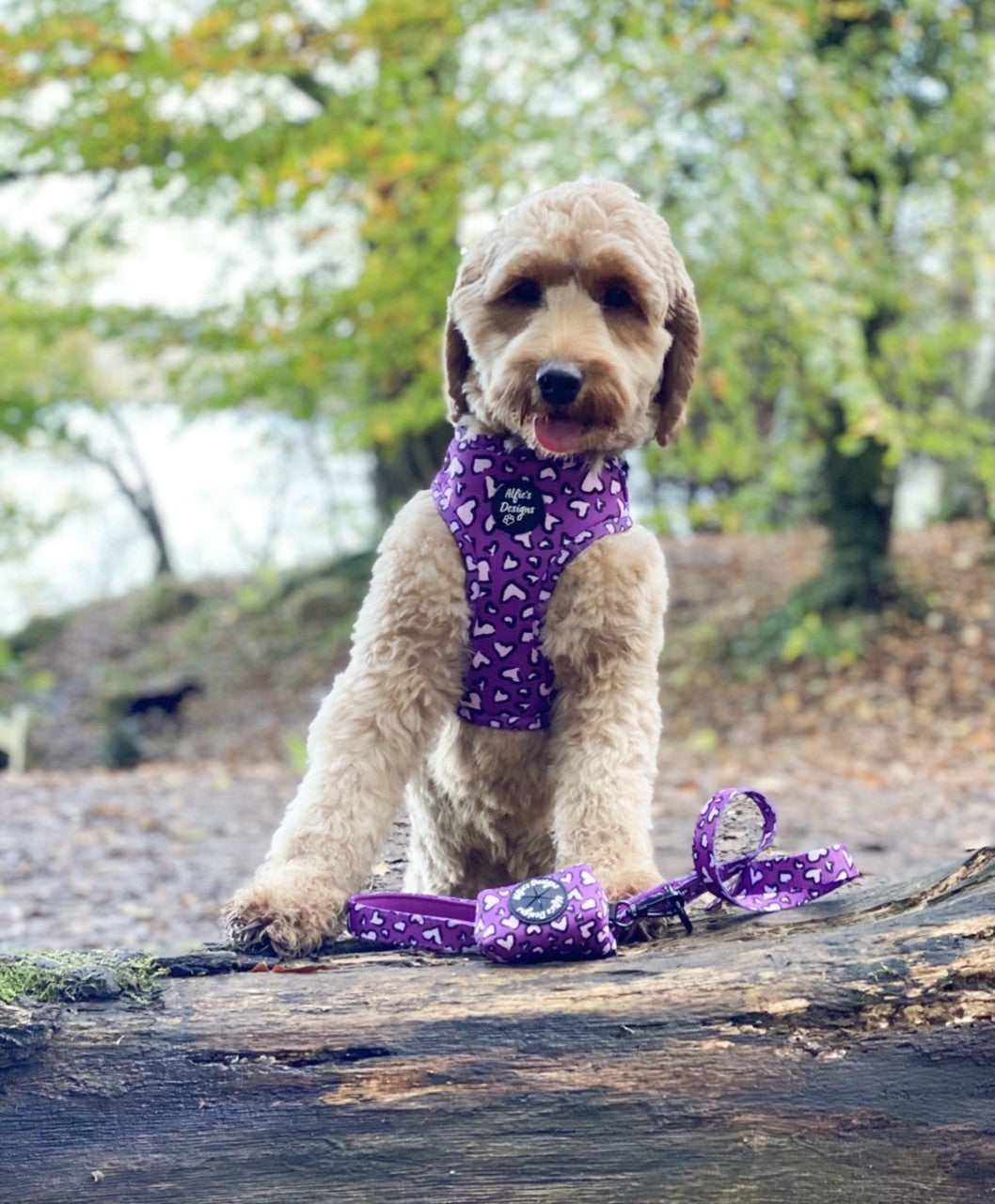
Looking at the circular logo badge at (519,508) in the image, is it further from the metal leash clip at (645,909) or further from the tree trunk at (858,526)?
the tree trunk at (858,526)

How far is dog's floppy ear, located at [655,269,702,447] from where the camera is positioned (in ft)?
9.54

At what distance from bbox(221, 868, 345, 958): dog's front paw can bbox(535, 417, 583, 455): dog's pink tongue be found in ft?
3.33

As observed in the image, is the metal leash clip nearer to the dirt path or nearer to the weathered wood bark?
the weathered wood bark

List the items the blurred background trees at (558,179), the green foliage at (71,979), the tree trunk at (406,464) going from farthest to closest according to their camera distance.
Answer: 1. the tree trunk at (406,464)
2. the blurred background trees at (558,179)
3. the green foliage at (71,979)

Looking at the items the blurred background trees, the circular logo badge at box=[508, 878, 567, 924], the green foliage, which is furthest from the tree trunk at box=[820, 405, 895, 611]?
the green foliage

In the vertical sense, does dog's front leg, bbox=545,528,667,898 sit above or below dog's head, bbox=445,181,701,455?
below

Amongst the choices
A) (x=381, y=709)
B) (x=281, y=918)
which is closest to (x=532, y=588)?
(x=381, y=709)

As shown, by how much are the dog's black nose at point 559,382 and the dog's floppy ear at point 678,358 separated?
1.34 ft

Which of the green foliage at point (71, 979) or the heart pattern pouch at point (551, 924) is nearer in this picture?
the green foliage at point (71, 979)

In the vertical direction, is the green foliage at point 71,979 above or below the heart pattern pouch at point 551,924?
below

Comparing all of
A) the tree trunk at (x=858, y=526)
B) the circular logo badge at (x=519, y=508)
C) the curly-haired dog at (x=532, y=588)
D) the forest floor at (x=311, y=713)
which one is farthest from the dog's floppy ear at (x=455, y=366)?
the tree trunk at (x=858, y=526)

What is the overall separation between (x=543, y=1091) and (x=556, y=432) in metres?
1.29

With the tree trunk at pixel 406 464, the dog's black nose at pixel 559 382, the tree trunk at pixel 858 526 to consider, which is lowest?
the dog's black nose at pixel 559 382

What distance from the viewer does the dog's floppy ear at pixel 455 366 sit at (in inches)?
116
